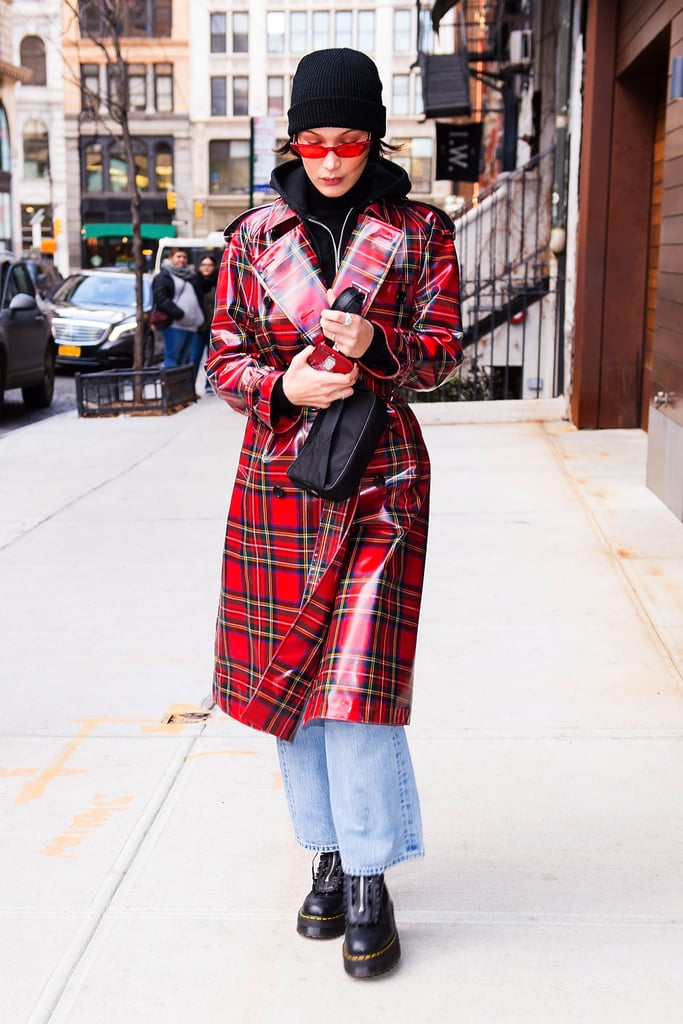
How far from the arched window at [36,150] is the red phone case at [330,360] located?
6302 cm

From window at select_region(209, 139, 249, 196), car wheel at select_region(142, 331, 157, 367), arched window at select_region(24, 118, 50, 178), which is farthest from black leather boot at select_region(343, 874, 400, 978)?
arched window at select_region(24, 118, 50, 178)

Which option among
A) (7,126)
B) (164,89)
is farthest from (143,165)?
(7,126)

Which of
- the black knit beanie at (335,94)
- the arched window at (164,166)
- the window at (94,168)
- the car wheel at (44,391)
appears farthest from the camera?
the window at (94,168)

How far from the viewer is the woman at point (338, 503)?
2.65 metres

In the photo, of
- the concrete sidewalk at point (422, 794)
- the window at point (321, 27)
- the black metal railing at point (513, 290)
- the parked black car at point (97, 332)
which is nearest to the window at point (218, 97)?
the window at point (321, 27)

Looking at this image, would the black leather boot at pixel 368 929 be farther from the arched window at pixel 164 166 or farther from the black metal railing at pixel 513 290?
the arched window at pixel 164 166

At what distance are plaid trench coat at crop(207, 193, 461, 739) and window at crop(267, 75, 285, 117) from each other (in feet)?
198

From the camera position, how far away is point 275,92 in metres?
60.7

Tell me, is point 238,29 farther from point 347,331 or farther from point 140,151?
point 347,331

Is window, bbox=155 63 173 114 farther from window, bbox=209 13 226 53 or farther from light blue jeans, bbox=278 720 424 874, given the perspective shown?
light blue jeans, bbox=278 720 424 874

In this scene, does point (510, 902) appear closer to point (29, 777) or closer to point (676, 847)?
point (676, 847)

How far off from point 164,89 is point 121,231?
7.08 metres

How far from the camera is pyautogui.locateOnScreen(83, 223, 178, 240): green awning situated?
61.0 m

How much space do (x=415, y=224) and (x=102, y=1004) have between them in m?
1.75
